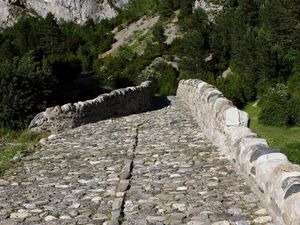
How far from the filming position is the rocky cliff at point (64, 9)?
8000 cm

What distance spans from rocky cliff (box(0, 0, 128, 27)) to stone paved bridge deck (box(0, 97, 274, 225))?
231 ft

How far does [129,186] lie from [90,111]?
866cm

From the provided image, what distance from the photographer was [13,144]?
12391 mm

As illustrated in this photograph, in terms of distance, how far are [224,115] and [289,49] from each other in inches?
1201

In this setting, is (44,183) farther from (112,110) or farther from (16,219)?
(112,110)

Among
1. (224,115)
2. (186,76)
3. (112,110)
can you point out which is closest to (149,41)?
(186,76)

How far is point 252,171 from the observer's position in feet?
21.0

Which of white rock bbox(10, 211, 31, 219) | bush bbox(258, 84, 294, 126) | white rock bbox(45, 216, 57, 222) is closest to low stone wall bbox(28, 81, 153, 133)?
white rock bbox(10, 211, 31, 219)

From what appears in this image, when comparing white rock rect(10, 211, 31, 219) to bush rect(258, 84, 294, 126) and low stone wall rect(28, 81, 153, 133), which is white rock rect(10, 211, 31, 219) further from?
bush rect(258, 84, 294, 126)

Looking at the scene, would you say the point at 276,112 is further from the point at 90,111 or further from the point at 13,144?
the point at 13,144

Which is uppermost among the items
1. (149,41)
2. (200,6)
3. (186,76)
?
(200,6)

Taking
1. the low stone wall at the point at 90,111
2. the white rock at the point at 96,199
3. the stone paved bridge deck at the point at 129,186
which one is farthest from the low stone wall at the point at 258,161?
the low stone wall at the point at 90,111

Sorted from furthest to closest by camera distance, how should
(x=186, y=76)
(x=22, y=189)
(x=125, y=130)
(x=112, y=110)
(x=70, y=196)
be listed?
(x=186, y=76), (x=112, y=110), (x=125, y=130), (x=22, y=189), (x=70, y=196)

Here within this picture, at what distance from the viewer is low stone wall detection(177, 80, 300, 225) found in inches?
185
